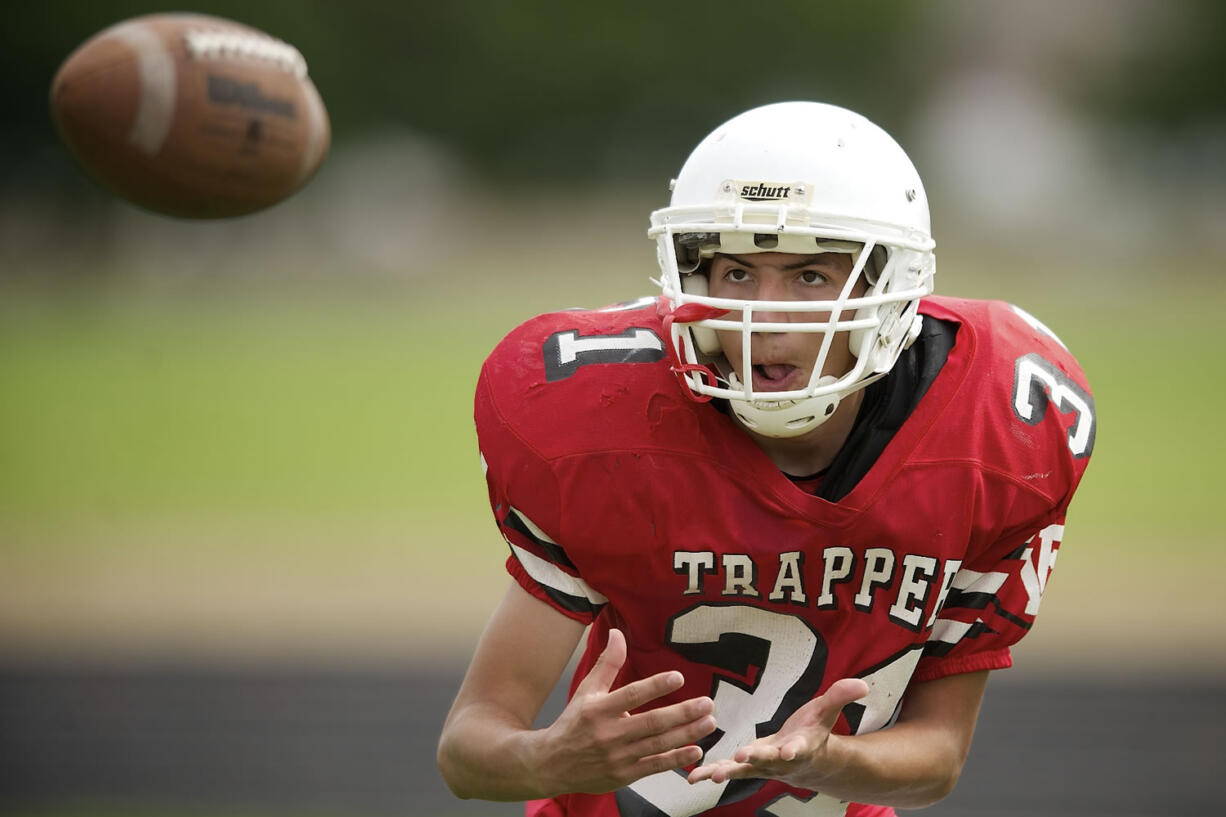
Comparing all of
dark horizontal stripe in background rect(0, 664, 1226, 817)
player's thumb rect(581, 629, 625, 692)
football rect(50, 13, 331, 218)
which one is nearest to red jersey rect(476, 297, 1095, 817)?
player's thumb rect(581, 629, 625, 692)

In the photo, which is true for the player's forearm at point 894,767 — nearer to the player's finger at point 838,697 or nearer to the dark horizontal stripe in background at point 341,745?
the player's finger at point 838,697

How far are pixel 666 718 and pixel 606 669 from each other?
0.11 metres

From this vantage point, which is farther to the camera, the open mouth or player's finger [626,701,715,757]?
the open mouth

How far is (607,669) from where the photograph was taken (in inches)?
73.4

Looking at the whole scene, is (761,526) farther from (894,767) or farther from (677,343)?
(894,767)

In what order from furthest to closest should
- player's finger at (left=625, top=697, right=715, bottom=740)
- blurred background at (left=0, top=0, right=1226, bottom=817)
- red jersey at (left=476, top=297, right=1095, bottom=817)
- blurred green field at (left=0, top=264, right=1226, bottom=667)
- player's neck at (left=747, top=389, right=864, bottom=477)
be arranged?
blurred green field at (left=0, top=264, right=1226, bottom=667) → blurred background at (left=0, top=0, right=1226, bottom=817) → player's neck at (left=747, top=389, right=864, bottom=477) → red jersey at (left=476, top=297, right=1095, bottom=817) → player's finger at (left=625, top=697, right=715, bottom=740)

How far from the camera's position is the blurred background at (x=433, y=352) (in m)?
5.56

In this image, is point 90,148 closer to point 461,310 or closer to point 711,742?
point 711,742

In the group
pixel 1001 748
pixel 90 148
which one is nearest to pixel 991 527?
pixel 90 148

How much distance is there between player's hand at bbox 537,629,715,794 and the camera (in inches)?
70.5

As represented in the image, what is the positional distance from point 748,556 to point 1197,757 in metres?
3.88

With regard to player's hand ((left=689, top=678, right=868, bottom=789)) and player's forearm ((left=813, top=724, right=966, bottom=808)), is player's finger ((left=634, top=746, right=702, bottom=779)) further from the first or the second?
player's forearm ((left=813, top=724, right=966, bottom=808))

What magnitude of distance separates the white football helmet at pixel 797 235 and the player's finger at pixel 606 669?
0.37m

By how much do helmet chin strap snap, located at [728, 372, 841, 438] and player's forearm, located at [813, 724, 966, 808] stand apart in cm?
43
